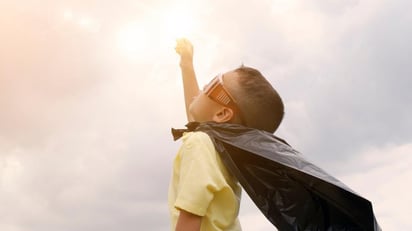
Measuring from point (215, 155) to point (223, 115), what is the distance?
1.89 ft

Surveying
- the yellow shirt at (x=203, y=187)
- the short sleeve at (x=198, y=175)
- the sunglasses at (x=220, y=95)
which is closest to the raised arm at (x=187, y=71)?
the sunglasses at (x=220, y=95)

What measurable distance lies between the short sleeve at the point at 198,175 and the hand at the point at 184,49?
174cm

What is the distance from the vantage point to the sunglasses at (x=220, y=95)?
470 centimetres

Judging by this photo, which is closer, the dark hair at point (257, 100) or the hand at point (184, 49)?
the dark hair at point (257, 100)

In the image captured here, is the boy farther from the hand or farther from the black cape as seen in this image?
the hand

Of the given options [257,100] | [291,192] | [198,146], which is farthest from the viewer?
[257,100]

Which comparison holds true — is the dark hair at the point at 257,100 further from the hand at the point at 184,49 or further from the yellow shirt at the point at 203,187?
the hand at the point at 184,49

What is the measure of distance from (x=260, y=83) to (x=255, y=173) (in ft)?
2.64

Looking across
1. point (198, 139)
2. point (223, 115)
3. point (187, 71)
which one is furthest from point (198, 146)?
point (187, 71)

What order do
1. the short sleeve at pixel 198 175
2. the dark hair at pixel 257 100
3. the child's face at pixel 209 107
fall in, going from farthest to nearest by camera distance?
the child's face at pixel 209 107 → the dark hair at pixel 257 100 → the short sleeve at pixel 198 175

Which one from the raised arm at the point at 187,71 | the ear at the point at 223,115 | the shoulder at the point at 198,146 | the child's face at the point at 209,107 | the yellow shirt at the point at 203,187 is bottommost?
the yellow shirt at the point at 203,187

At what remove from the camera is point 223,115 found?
4742mm

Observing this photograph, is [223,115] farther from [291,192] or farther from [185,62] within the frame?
[185,62]

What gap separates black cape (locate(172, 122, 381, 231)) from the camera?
14.2ft
